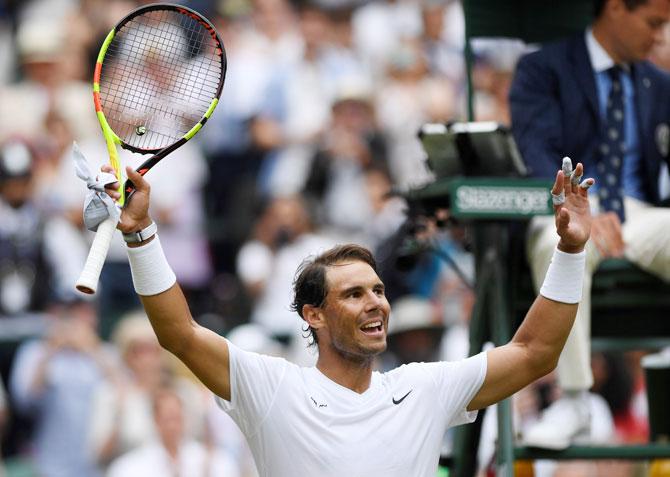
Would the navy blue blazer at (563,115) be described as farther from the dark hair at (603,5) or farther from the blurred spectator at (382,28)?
the blurred spectator at (382,28)

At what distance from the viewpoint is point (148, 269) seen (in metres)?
4.82

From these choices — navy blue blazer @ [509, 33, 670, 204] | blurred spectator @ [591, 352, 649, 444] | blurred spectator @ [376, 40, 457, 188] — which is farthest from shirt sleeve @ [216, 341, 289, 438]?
blurred spectator @ [376, 40, 457, 188]

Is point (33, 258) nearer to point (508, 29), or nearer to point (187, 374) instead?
point (187, 374)

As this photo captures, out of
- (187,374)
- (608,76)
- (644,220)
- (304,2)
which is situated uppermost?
(304,2)

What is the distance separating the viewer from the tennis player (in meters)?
4.88

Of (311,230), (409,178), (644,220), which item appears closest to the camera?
(644,220)

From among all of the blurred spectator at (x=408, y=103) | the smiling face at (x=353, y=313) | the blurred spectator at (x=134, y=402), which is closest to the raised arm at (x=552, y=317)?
the smiling face at (x=353, y=313)

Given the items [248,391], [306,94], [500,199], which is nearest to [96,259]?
[248,391]

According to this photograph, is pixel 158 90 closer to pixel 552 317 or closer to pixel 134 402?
pixel 552 317

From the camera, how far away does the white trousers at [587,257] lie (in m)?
6.49

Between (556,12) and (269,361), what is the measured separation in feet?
11.0

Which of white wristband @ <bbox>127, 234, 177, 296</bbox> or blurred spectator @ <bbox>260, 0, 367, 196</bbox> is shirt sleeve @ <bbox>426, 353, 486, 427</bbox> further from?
blurred spectator @ <bbox>260, 0, 367, 196</bbox>

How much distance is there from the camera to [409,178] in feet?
41.8

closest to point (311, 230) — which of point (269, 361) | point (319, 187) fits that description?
point (319, 187)
